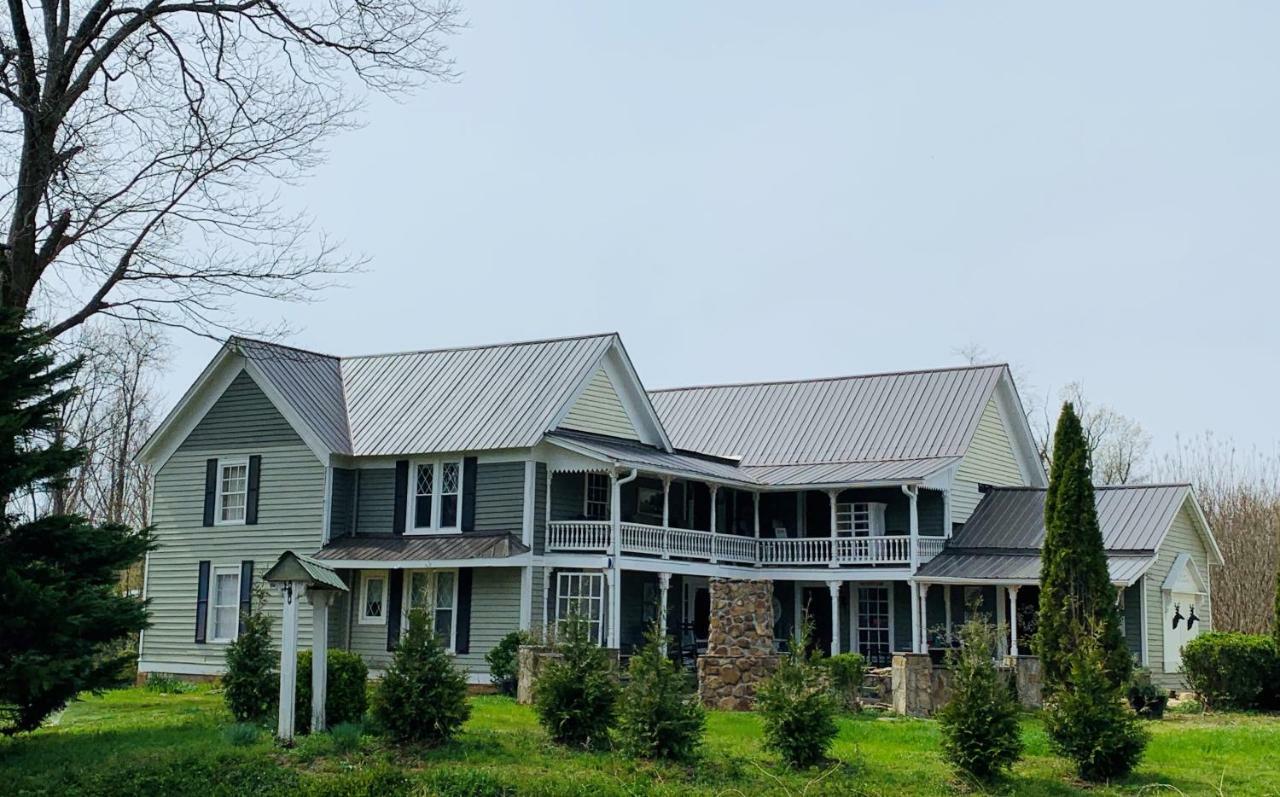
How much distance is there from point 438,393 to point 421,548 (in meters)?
4.27

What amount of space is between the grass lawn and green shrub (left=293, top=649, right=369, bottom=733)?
34.8 inches

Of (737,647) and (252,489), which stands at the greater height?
(252,489)

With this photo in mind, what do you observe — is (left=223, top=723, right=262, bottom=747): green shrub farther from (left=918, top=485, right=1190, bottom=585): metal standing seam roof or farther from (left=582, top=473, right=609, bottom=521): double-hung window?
(left=918, top=485, right=1190, bottom=585): metal standing seam roof

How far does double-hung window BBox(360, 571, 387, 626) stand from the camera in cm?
3055

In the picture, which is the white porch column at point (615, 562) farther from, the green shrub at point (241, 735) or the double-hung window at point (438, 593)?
the green shrub at point (241, 735)

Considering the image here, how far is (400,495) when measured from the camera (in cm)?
3091

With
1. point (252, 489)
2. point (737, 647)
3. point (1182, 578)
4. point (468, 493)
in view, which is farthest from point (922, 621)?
point (252, 489)

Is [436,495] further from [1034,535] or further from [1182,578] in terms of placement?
[1182,578]

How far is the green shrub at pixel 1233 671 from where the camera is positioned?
25859mm

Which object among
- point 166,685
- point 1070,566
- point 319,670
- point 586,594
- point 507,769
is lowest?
point 507,769

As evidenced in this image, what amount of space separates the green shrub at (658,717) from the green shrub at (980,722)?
9.27 ft

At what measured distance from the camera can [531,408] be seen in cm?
3014

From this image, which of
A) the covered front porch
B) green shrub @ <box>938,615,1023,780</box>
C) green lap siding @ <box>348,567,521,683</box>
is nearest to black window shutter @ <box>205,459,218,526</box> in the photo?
green lap siding @ <box>348,567,521,683</box>

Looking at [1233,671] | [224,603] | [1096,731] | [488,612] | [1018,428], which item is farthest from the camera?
[1018,428]
